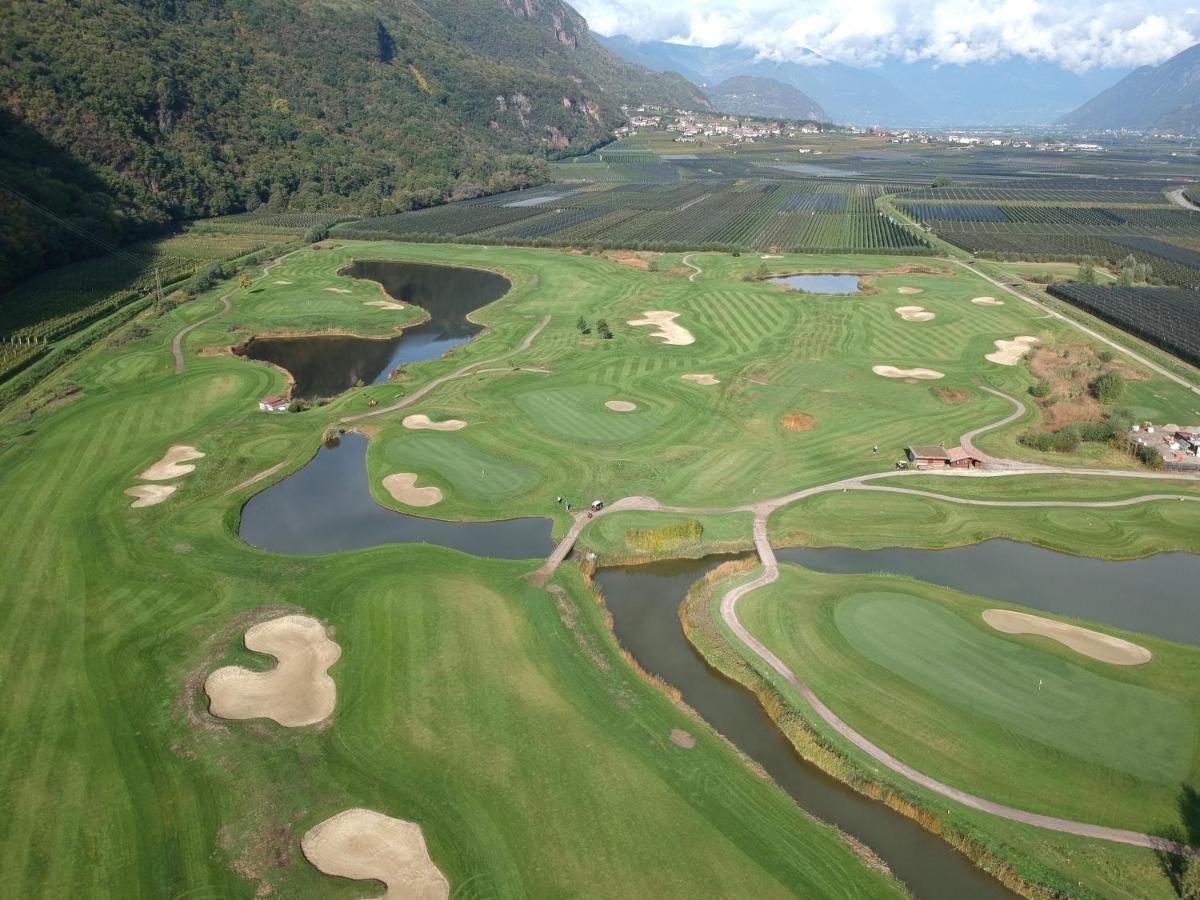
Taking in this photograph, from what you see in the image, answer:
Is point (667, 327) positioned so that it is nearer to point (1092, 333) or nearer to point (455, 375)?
point (455, 375)

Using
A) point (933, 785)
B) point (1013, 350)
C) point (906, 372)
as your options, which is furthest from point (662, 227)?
point (933, 785)

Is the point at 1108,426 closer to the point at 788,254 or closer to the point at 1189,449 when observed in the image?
the point at 1189,449

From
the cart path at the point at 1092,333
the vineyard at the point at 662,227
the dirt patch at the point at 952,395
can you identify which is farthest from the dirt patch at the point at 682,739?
the vineyard at the point at 662,227

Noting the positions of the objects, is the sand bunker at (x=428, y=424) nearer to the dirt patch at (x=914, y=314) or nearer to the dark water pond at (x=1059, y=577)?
the dark water pond at (x=1059, y=577)

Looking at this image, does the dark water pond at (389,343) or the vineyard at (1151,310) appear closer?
the dark water pond at (389,343)

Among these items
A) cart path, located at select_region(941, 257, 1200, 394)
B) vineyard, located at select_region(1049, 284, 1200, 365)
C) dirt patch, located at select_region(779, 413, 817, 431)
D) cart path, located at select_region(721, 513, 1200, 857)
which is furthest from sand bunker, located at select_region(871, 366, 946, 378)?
cart path, located at select_region(721, 513, 1200, 857)
